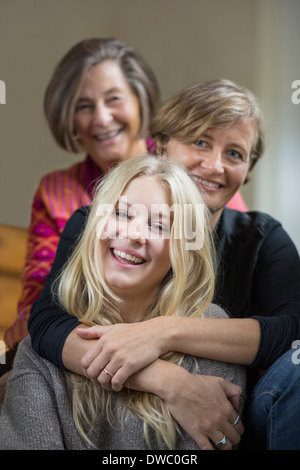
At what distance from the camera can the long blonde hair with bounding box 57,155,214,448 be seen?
1045 mm

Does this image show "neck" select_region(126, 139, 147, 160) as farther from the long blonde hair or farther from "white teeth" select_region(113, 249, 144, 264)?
"white teeth" select_region(113, 249, 144, 264)

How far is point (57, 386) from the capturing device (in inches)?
38.8

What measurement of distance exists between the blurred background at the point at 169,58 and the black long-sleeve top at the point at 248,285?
37cm

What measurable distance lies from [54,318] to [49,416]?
0.17 metres

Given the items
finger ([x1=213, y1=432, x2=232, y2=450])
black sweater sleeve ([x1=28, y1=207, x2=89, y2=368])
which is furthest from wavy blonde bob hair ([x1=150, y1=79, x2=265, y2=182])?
finger ([x1=213, y1=432, x2=232, y2=450])

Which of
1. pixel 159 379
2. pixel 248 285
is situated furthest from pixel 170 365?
pixel 248 285

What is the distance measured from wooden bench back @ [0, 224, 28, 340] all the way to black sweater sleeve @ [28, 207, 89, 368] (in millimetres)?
688

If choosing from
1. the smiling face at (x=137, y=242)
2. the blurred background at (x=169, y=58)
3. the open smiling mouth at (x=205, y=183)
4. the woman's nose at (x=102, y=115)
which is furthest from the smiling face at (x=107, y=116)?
the smiling face at (x=137, y=242)

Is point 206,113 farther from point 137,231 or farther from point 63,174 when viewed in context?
point 63,174

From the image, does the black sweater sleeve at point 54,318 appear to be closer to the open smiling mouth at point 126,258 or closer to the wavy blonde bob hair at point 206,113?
the open smiling mouth at point 126,258

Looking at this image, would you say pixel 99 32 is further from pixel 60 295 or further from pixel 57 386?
pixel 57 386

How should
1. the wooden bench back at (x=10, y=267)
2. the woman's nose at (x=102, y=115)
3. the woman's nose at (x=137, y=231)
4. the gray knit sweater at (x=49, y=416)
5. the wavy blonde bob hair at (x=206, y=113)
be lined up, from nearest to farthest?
the gray knit sweater at (x=49, y=416), the woman's nose at (x=137, y=231), the wavy blonde bob hair at (x=206, y=113), the woman's nose at (x=102, y=115), the wooden bench back at (x=10, y=267)

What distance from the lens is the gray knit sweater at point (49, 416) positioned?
0.91 metres
